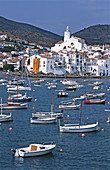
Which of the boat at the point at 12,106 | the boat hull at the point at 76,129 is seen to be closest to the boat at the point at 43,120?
the boat hull at the point at 76,129

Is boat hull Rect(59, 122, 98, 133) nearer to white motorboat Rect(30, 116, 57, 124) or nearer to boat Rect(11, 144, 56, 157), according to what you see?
white motorboat Rect(30, 116, 57, 124)

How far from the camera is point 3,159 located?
25.3 m

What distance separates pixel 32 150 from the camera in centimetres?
2573

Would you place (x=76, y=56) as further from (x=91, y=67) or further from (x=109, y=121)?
(x=109, y=121)

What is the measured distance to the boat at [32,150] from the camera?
25367mm

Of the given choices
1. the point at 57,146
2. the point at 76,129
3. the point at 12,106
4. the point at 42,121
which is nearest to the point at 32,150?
the point at 57,146

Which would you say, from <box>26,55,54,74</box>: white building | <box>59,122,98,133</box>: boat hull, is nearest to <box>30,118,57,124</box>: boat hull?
<box>59,122,98,133</box>: boat hull

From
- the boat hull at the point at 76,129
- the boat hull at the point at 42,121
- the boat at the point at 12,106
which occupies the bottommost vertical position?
the boat hull at the point at 76,129

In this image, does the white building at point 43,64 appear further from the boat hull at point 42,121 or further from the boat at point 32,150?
the boat at point 32,150

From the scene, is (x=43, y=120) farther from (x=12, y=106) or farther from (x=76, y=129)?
(x=12, y=106)

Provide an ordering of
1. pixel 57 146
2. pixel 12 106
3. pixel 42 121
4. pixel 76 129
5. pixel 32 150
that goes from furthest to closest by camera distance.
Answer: pixel 12 106 → pixel 42 121 → pixel 76 129 → pixel 57 146 → pixel 32 150

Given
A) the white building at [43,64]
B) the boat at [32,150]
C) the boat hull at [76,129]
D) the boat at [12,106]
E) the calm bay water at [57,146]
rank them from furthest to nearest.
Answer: the white building at [43,64] → the boat at [12,106] → the boat hull at [76,129] → the boat at [32,150] → the calm bay water at [57,146]

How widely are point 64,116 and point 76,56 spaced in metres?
81.1

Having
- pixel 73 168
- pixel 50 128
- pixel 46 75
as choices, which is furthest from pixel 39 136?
pixel 46 75
